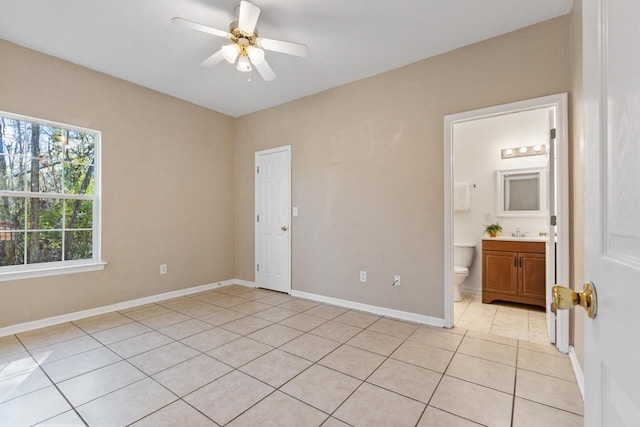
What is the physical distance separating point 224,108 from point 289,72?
60.7 inches

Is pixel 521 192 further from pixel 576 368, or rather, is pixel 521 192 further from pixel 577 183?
pixel 576 368

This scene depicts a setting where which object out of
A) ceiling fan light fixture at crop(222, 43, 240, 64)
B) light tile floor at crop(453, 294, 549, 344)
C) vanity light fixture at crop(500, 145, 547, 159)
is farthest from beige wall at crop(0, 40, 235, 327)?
vanity light fixture at crop(500, 145, 547, 159)

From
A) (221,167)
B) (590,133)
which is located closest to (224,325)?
(221,167)

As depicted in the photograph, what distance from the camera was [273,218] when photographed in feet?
14.1

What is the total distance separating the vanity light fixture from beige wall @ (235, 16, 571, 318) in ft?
5.94

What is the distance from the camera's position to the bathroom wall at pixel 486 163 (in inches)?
156

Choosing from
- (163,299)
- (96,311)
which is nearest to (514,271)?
(163,299)

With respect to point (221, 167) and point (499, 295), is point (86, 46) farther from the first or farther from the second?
point (499, 295)

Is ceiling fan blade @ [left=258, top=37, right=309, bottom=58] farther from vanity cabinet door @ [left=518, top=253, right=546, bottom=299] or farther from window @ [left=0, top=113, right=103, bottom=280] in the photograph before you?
vanity cabinet door @ [left=518, top=253, right=546, bottom=299]

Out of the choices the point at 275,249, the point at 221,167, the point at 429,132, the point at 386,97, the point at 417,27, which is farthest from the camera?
the point at 221,167

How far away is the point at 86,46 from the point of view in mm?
2781

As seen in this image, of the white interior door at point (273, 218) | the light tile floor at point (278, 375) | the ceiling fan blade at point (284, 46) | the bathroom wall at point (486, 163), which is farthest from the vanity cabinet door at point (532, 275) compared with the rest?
the ceiling fan blade at point (284, 46)

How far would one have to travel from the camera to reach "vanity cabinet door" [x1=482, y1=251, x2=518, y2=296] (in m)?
3.57

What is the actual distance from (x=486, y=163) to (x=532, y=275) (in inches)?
65.0
